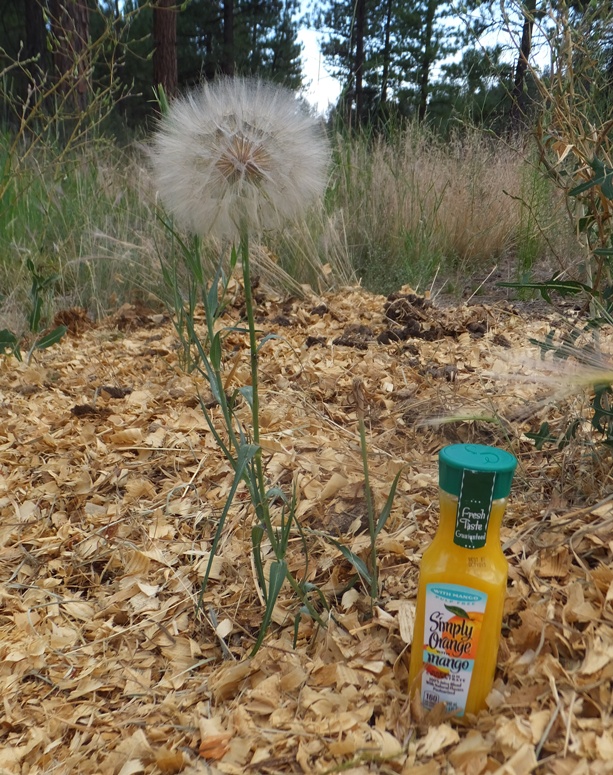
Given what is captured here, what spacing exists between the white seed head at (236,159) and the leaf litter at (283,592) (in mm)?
528

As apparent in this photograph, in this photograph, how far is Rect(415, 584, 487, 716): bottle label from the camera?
89 centimetres

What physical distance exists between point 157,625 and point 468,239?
376 cm

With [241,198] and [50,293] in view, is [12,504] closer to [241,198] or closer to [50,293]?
[241,198]

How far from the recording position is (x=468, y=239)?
14.4 feet

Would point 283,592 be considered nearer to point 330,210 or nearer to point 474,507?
point 474,507

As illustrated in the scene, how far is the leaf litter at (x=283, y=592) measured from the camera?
0.94 meters

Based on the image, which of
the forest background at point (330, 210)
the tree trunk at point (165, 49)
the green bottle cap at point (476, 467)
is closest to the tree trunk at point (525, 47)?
the forest background at point (330, 210)

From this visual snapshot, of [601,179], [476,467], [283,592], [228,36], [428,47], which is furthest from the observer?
[428,47]

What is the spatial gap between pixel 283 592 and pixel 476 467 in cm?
58

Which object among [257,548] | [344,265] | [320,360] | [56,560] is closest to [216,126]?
[257,548]

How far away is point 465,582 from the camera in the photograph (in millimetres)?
891

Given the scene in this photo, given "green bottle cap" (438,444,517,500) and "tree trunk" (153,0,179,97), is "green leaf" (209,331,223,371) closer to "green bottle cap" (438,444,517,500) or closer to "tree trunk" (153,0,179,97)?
"green bottle cap" (438,444,517,500)

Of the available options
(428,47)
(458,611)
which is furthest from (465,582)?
(428,47)

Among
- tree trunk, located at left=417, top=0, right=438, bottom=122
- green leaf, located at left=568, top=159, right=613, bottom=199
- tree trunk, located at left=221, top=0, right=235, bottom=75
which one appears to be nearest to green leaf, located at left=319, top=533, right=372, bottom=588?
green leaf, located at left=568, top=159, right=613, bottom=199
